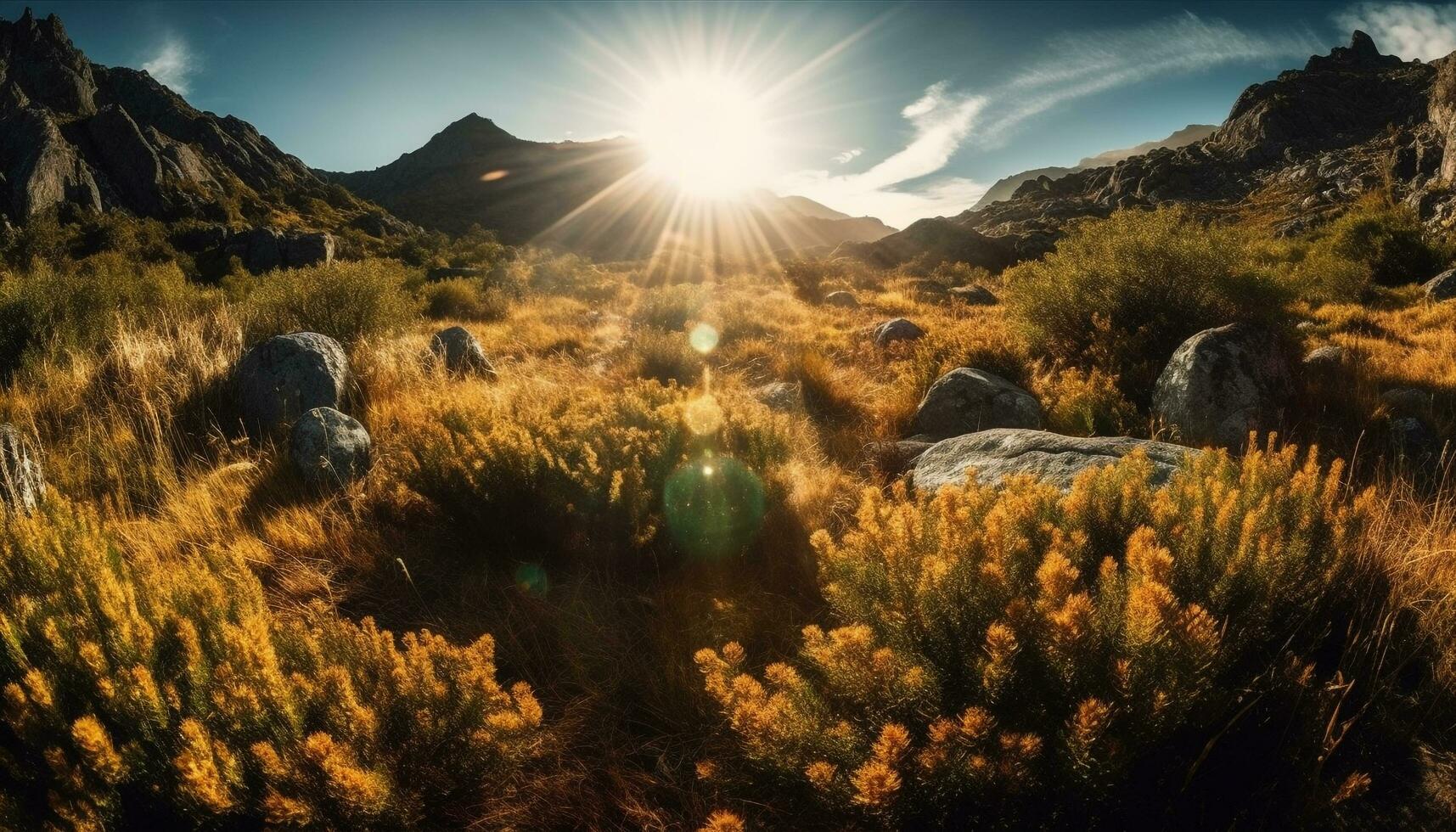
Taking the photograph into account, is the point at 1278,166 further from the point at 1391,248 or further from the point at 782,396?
the point at 782,396

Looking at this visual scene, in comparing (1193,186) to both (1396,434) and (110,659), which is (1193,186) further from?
(110,659)

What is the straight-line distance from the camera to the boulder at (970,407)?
6043 mm

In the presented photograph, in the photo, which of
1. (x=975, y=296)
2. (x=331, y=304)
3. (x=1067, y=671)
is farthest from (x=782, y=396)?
(x=975, y=296)

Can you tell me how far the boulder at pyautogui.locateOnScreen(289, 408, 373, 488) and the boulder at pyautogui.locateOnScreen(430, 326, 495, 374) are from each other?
2871mm

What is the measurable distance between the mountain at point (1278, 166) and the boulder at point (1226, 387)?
78.5ft

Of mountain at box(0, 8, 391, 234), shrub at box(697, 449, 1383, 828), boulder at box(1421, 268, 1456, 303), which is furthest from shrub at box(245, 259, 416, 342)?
mountain at box(0, 8, 391, 234)

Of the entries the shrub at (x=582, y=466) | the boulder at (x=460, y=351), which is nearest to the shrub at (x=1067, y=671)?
the shrub at (x=582, y=466)

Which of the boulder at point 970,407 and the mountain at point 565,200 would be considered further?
the mountain at point 565,200

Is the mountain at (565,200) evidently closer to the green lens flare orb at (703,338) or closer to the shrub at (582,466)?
the green lens flare orb at (703,338)

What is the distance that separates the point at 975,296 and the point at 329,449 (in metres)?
16.9

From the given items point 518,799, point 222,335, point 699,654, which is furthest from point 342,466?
point 222,335

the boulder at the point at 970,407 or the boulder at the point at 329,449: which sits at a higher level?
the boulder at the point at 329,449

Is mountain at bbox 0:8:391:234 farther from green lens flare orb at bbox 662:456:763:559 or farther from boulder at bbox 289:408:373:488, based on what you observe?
green lens flare orb at bbox 662:456:763:559

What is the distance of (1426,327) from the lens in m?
8.93
